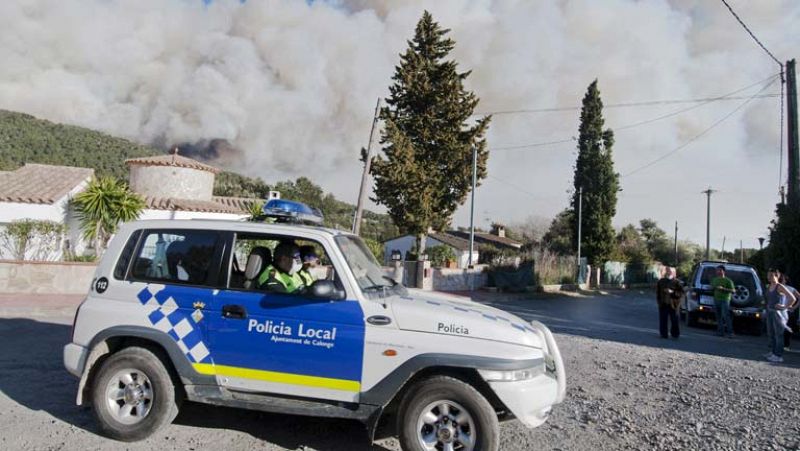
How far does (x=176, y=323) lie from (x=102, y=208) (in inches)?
636

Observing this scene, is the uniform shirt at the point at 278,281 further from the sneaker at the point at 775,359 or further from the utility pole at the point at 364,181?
the utility pole at the point at 364,181

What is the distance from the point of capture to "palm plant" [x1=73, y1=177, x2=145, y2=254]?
17.6 meters

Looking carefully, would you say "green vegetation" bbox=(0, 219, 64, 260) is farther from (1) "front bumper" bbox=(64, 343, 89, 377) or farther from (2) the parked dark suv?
(2) the parked dark suv

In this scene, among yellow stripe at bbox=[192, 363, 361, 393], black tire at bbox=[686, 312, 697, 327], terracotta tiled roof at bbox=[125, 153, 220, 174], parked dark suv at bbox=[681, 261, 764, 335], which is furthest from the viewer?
terracotta tiled roof at bbox=[125, 153, 220, 174]

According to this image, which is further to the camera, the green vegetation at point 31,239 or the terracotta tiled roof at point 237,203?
the terracotta tiled roof at point 237,203

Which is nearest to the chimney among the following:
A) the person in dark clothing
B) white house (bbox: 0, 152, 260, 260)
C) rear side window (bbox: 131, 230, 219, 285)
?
white house (bbox: 0, 152, 260, 260)

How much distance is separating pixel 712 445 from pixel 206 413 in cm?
462

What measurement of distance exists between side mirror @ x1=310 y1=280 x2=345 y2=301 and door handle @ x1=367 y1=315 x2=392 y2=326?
0.29 meters

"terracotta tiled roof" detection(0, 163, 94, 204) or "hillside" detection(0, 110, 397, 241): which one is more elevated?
"hillside" detection(0, 110, 397, 241)

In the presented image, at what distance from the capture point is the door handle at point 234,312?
4027 mm

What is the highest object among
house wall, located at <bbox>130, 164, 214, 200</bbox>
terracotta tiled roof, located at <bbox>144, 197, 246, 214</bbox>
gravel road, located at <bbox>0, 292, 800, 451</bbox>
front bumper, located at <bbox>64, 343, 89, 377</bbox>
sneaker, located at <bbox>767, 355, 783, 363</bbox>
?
house wall, located at <bbox>130, 164, 214, 200</bbox>

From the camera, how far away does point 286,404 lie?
3.92 metres

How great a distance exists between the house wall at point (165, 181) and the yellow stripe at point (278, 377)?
74.5ft

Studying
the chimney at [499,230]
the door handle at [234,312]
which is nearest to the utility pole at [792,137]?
the door handle at [234,312]
